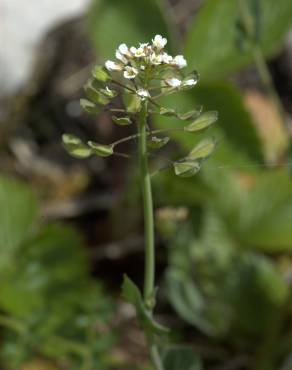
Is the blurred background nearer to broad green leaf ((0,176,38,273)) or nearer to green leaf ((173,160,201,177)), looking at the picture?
broad green leaf ((0,176,38,273))

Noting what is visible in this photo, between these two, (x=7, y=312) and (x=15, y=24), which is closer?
(x=7, y=312)

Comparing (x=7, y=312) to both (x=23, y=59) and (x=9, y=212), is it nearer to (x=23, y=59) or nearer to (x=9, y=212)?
(x=9, y=212)

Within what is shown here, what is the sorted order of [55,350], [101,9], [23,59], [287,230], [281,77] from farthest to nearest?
1. [281,77]
2. [23,59]
3. [101,9]
4. [287,230]
5. [55,350]

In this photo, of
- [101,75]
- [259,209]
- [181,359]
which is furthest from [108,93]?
[259,209]

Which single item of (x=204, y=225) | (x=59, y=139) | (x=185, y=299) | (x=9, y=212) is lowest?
(x=185, y=299)

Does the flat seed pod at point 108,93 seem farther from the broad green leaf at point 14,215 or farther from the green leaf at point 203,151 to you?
the broad green leaf at point 14,215

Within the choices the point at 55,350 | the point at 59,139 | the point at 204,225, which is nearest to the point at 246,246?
the point at 204,225

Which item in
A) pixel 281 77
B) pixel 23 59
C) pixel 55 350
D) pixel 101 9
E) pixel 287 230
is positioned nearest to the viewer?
pixel 55 350

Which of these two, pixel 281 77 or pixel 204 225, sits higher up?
pixel 281 77
